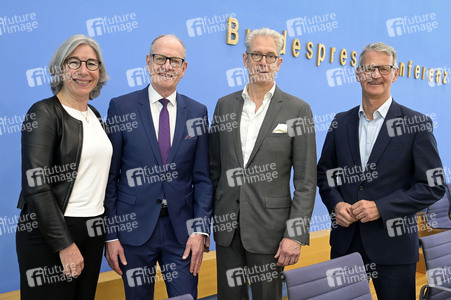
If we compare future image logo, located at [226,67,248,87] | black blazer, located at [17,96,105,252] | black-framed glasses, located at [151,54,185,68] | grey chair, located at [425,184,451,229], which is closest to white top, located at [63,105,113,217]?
black blazer, located at [17,96,105,252]

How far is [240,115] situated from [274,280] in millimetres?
866

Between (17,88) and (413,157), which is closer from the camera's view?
(413,157)

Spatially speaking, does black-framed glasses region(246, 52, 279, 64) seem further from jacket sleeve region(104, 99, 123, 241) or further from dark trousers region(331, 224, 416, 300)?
dark trousers region(331, 224, 416, 300)

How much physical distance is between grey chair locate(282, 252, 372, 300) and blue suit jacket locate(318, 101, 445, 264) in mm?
255

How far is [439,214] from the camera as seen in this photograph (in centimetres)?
440

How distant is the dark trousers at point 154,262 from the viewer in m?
1.82

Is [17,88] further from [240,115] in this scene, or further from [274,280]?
[274,280]

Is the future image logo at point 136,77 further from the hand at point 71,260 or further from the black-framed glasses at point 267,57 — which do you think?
the hand at point 71,260

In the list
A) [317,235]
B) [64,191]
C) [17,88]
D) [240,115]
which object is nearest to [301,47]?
[317,235]

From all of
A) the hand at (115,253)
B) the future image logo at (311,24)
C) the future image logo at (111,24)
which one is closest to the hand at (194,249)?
the hand at (115,253)

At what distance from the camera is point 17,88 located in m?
2.74

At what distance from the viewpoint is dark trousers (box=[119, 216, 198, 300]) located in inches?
71.6

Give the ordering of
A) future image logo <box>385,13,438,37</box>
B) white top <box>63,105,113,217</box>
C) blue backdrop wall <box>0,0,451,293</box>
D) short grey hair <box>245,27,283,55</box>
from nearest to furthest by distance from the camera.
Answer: white top <box>63,105,113,217</box> < short grey hair <box>245,27,283,55</box> < blue backdrop wall <box>0,0,451,293</box> < future image logo <box>385,13,438,37</box>

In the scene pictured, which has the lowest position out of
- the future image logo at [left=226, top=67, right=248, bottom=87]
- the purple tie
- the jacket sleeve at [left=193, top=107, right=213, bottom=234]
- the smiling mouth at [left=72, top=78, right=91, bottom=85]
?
the jacket sleeve at [left=193, top=107, right=213, bottom=234]
